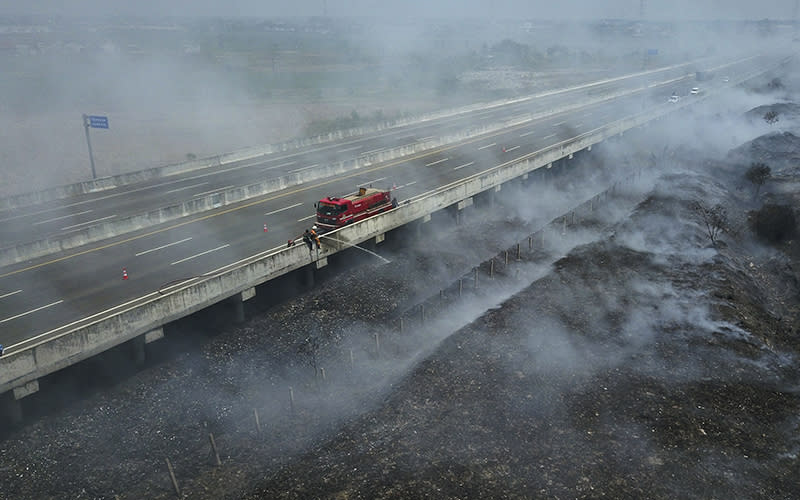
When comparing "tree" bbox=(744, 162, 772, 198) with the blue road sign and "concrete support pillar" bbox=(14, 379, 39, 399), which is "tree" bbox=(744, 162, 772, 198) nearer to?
"concrete support pillar" bbox=(14, 379, 39, 399)

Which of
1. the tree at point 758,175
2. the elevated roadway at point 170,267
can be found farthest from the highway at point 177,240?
the tree at point 758,175

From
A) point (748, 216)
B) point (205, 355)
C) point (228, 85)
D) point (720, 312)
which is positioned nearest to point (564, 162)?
point (748, 216)

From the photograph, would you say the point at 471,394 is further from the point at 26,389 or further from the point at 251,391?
the point at 26,389

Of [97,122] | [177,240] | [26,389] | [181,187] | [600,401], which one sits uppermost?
[97,122]

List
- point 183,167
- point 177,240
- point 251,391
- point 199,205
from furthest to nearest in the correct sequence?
point 183,167, point 199,205, point 177,240, point 251,391

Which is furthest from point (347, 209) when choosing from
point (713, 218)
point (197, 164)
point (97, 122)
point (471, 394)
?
point (97, 122)

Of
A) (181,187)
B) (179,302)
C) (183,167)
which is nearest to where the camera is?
(179,302)
